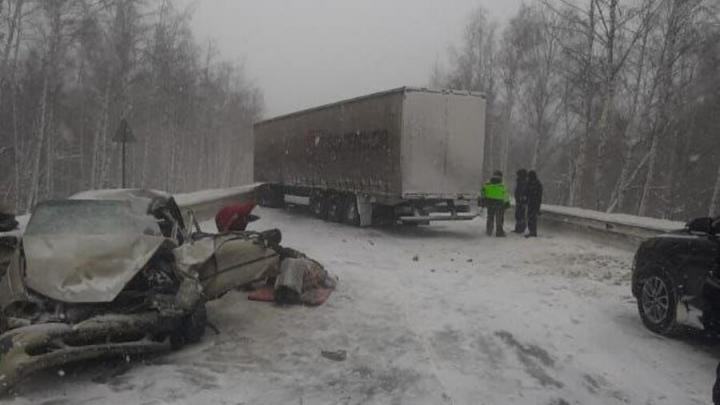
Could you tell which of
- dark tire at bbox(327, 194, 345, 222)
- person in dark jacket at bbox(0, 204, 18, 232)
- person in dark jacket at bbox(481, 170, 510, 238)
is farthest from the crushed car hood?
dark tire at bbox(327, 194, 345, 222)

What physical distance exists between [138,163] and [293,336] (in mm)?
58888

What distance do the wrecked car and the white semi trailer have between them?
820 cm

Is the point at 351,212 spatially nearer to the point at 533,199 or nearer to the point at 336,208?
the point at 336,208

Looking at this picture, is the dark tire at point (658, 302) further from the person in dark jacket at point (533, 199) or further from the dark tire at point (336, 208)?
the dark tire at point (336, 208)

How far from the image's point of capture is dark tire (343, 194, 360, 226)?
17.7m

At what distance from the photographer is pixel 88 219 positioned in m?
6.75

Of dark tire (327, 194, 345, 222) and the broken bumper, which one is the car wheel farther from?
dark tire (327, 194, 345, 222)

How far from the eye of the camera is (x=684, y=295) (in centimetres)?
639

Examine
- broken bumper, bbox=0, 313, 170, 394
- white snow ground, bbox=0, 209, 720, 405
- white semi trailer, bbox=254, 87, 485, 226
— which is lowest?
white snow ground, bbox=0, 209, 720, 405

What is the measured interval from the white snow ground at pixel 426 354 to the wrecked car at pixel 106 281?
33 cm

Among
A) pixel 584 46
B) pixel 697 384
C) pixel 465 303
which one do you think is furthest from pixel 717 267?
pixel 584 46

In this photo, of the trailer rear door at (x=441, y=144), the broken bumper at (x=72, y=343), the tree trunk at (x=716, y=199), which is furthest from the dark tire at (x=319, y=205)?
the tree trunk at (x=716, y=199)

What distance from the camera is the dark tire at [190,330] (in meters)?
6.09

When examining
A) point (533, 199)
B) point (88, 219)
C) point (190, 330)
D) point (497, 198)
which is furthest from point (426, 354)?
point (533, 199)
